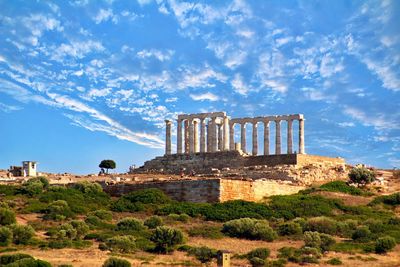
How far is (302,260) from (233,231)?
6.50m

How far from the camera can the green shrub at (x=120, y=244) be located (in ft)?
91.7

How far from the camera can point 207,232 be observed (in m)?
32.8

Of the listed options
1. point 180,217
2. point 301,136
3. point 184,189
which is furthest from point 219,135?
point 180,217

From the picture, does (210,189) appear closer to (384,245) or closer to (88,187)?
(88,187)

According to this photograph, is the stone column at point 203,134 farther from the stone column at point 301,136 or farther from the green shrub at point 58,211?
the green shrub at point 58,211

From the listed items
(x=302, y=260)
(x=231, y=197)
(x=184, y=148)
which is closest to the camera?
(x=302, y=260)

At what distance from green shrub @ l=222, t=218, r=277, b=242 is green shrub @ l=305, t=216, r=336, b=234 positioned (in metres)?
2.82

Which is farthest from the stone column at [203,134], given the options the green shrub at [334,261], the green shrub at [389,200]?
the green shrub at [334,261]

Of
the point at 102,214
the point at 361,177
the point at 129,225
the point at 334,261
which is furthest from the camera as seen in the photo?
the point at 361,177

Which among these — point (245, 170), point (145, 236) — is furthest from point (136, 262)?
point (245, 170)

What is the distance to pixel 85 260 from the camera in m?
24.9

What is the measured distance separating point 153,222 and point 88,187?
11.1 metres

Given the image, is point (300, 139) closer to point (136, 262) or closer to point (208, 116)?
point (208, 116)

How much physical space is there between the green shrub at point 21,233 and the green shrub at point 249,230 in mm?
10430
